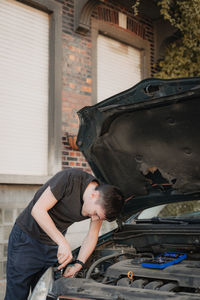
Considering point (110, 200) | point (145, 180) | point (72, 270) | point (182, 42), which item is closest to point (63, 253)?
point (72, 270)

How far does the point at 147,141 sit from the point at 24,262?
131 centimetres

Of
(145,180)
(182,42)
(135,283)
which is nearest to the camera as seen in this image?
(135,283)

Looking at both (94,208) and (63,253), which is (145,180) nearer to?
(94,208)

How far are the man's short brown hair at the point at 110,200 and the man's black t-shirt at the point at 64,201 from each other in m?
0.20

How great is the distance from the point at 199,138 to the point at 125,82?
17.9 ft

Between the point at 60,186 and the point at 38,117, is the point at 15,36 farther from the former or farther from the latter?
the point at 60,186

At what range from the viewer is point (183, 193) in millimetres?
3059

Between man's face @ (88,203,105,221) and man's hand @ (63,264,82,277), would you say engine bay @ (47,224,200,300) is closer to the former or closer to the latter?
man's hand @ (63,264,82,277)

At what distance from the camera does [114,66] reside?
7.75 metres

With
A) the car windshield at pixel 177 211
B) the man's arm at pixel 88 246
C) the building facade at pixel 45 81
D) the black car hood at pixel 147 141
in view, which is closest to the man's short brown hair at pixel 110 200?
the man's arm at pixel 88 246

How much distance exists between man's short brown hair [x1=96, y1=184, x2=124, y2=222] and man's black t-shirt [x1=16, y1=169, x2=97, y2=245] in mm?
203

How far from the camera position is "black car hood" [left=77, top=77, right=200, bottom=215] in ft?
8.43

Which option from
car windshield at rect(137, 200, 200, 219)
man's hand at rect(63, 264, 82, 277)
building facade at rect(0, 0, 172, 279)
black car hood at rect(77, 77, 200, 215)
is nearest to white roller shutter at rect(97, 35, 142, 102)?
building facade at rect(0, 0, 172, 279)

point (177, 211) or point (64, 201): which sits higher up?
point (64, 201)
